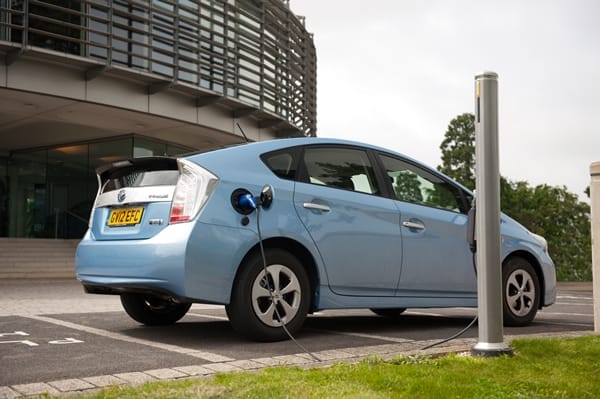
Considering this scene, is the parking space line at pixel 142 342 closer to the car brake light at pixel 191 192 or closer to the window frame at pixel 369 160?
the car brake light at pixel 191 192

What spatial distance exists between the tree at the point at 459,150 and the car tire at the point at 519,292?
155ft

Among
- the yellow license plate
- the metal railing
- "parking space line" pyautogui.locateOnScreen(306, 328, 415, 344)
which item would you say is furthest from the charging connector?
the metal railing

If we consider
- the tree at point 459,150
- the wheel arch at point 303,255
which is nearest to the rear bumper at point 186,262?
the wheel arch at point 303,255

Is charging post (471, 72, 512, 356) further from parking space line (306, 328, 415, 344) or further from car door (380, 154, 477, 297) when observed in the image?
car door (380, 154, 477, 297)

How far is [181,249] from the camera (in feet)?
15.7

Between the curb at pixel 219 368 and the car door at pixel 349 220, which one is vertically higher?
the car door at pixel 349 220

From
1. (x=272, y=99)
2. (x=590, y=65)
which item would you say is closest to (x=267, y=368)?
(x=590, y=65)

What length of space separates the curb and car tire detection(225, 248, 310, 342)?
53cm

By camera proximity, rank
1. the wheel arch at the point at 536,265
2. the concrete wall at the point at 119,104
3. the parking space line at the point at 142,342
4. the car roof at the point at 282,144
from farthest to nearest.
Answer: the concrete wall at the point at 119,104 → the wheel arch at the point at 536,265 → the car roof at the point at 282,144 → the parking space line at the point at 142,342

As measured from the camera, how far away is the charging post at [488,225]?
432 cm

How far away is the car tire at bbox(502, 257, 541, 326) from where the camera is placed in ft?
21.2

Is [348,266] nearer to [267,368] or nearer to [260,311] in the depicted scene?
[260,311]

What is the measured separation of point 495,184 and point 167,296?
231 centimetres

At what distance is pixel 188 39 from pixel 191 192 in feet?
55.1
